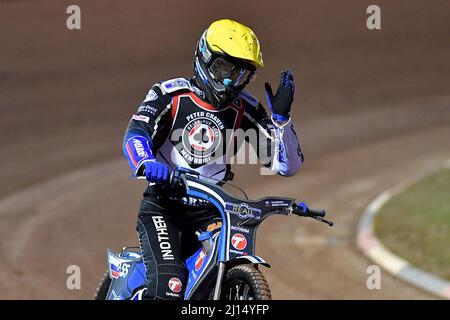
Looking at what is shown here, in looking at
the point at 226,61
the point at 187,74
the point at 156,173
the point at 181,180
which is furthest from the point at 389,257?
the point at 187,74

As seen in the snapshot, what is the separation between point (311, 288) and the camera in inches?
392

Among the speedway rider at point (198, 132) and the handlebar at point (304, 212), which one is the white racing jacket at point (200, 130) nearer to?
the speedway rider at point (198, 132)

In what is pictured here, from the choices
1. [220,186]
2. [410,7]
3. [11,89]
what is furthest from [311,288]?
[410,7]

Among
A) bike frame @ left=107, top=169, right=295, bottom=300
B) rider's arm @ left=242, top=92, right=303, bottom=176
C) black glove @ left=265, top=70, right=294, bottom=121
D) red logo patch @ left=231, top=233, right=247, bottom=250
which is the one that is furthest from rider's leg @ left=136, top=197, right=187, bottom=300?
black glove @ left=265, top=70, right=294, bottom=121

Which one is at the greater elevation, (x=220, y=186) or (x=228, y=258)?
(x=220, y=186)

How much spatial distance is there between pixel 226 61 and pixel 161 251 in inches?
48.3

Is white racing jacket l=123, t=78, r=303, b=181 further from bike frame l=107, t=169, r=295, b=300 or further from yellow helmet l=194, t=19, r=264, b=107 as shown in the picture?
bike frame l=107, t=169, r=295, b=300

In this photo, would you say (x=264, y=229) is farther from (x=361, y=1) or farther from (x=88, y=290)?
(x=361, y=1)

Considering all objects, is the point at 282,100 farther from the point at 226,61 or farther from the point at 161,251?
the point at 161,251

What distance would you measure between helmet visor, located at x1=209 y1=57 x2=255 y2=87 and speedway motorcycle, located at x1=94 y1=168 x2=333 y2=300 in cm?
63

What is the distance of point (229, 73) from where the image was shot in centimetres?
644

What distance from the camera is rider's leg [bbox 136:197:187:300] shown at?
634cm
